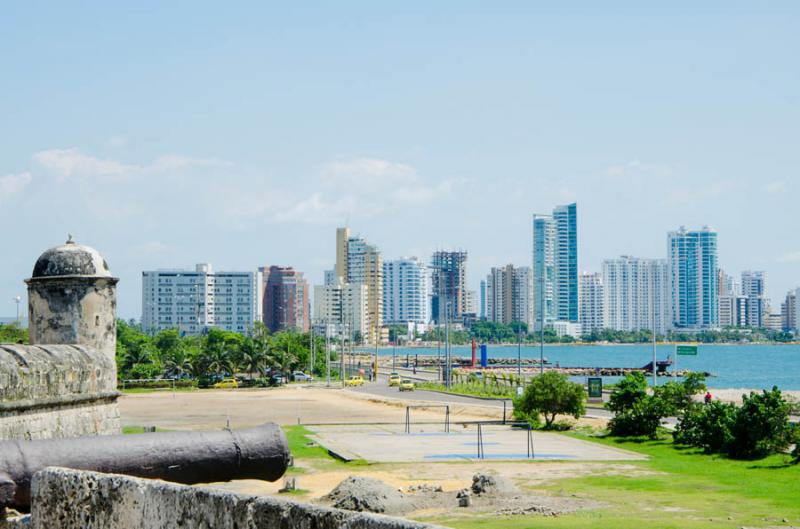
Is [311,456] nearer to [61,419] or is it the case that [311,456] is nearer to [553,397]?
[553,397]

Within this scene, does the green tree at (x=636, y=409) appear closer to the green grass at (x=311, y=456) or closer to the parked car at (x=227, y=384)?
the green grass at (x=311, y=456)

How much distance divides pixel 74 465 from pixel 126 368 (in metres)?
75.5

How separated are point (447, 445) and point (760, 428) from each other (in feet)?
31.8

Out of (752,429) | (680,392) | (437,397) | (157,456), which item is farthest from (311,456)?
(437,397)

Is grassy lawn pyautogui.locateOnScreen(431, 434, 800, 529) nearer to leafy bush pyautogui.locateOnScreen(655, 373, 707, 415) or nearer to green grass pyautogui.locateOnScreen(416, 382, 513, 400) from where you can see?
leafy bush pyautogui.locateOnScreen(655, 373, 707, 415)

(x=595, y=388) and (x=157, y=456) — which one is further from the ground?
(x=157, y=456)

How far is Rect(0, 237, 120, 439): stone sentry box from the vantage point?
14.5 m

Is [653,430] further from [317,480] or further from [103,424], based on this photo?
[103,424]

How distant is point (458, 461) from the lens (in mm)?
28672

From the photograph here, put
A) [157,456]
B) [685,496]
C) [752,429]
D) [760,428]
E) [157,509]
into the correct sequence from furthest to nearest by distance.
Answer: [752,429]
[760,428]
[685,496]
[157,456]
[157,509]

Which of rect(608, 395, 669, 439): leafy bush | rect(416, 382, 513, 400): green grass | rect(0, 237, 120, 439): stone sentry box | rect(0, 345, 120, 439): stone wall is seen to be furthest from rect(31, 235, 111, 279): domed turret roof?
rect(416, 382, 513, 400): green grass

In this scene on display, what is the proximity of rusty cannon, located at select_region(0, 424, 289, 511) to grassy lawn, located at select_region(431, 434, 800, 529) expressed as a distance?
7.72 m

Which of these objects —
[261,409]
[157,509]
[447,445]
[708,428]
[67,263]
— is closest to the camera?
[157,509]

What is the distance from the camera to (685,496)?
71.9 ft
